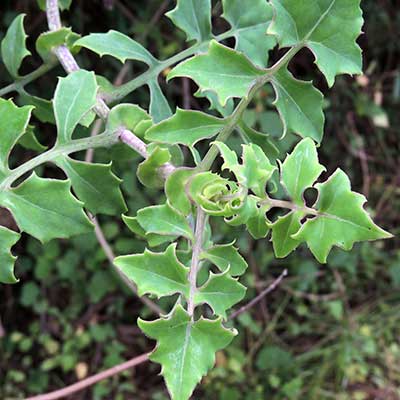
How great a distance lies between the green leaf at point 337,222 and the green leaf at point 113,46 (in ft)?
1.39

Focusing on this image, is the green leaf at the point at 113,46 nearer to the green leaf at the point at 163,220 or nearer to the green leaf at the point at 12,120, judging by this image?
the green leaf at the point at 12,120

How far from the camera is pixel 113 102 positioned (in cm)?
104

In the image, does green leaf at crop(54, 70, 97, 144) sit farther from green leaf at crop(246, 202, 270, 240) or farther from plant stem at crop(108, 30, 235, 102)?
green leaf at crop(246, 202, 270, 240)

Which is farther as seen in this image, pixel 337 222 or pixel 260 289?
pixel 260 289

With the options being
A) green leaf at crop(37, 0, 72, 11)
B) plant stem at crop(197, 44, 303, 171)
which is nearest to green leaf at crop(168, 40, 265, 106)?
plant stem at crop(197, 44, 303, 171)

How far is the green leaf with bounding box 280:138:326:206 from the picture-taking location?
0.77 meters

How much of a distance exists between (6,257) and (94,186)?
6.6 inches

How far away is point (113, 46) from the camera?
1.00 meters

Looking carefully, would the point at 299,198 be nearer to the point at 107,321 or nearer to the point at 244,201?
the point at 244,201

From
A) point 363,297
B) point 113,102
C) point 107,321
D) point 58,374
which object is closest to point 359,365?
point 363,297

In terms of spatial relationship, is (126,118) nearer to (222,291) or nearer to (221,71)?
(221,71)

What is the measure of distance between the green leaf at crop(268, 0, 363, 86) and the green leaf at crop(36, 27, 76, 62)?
37 centimetres

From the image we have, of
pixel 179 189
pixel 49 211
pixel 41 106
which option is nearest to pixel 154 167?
pixel 179 189

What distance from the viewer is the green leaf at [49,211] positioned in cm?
83
